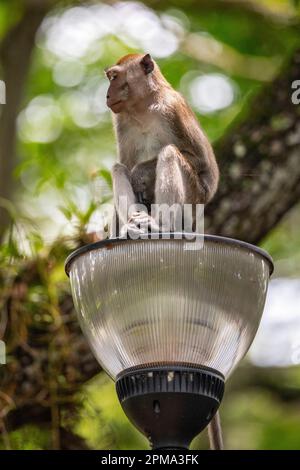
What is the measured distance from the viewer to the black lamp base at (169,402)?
3506 millimetres

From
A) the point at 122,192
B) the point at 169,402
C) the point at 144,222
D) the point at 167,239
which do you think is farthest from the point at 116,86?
the point at 169,402

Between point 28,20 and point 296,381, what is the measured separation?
4.40m

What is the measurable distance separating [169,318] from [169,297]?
76 millimetres

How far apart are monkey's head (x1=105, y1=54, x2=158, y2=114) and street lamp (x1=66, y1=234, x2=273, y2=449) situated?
4.69 ft

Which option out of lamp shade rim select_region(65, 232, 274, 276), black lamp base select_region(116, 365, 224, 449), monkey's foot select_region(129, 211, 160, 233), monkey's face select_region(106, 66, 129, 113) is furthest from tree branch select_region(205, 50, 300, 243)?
black lamp base select_region(116, 365, 224, 449)

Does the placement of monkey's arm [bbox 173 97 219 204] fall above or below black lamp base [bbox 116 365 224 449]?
above

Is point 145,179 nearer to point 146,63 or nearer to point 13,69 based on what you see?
point 146,63

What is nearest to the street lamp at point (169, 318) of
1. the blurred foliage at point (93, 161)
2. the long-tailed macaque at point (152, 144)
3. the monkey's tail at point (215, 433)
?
the monkey's tail at point (215, 433)

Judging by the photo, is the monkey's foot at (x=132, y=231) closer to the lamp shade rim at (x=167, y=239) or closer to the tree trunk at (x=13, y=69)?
the lamp shade rim at (x=167, y=239)

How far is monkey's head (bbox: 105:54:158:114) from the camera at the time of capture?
4887mm

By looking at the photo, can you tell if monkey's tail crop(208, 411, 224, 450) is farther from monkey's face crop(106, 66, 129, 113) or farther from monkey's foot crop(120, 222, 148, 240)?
monkey's face crop(106, 66, 129, 113)

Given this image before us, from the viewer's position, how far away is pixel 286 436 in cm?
971

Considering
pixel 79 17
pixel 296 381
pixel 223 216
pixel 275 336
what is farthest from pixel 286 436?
pixel 79 17

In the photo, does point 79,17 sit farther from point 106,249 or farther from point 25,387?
point 106,249
